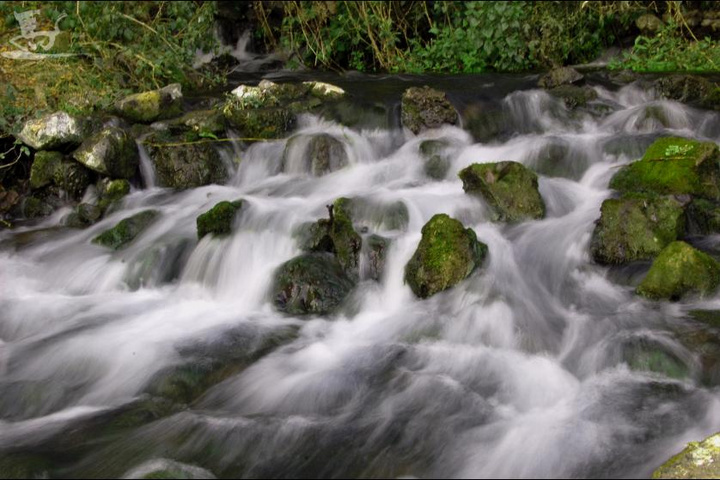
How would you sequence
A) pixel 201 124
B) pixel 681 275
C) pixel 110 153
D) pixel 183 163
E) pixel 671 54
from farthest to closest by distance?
pixel 671 54 < pixel 201 124 < pixel 183 163 < pixel 110 153 < pixel 681 275

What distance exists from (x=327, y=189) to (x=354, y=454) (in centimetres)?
407

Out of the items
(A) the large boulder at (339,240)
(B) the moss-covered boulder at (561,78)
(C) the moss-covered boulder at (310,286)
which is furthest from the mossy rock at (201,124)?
(B) the moss-covered boulder at (561,78)

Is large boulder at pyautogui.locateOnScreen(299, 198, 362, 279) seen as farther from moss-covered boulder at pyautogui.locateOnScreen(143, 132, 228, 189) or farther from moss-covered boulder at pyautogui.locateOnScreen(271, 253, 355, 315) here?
moss-covered boulder at pyautogui.locateOnScreen(143, 132, 228, 189)

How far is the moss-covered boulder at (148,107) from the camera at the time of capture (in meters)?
8.27

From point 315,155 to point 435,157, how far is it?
1376mm

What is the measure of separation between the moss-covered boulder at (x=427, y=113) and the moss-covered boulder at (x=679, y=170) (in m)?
2.46

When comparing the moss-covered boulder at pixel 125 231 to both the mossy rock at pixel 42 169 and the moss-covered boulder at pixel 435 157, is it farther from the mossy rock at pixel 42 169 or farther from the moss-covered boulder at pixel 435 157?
the moss-covered boulder at pixel 435 157

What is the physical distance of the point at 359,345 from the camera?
493 cm

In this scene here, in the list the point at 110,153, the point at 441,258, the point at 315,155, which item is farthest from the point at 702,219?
the point at 110,153

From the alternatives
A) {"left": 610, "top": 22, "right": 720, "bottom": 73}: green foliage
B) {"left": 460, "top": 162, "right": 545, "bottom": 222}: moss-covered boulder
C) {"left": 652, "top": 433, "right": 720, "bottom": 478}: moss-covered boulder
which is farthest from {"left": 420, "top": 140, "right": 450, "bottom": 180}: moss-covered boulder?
{"left": 652, "top": 433, "right": 720, "bottom": 478}: moss-covered boulder

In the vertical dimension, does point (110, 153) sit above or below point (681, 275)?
above

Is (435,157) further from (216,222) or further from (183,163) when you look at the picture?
(183,163)

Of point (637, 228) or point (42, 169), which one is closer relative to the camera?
point (637, 228)

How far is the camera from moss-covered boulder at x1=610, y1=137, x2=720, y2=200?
596cm
